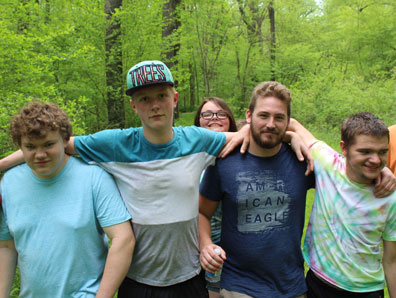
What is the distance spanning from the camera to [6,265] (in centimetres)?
214

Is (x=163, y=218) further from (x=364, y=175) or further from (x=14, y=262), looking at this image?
(x=364, y=175)

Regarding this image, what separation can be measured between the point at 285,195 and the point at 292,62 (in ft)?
56.0

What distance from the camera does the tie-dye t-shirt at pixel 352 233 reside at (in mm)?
2244

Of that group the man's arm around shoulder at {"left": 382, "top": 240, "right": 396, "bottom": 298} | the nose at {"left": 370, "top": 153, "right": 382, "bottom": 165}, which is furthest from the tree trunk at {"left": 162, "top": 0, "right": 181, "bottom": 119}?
the man's arm around shoulder at {"left": 382, "top": 240, "right": 396, "bottom": 298}

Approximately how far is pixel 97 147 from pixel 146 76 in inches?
24.5

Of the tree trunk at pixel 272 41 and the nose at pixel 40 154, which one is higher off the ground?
the tree trunk at pixel 272 41

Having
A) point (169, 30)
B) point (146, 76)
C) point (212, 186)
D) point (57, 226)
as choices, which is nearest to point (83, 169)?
point (57, 226)

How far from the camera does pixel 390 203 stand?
223 cm

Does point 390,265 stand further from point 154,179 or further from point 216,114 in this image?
point 216,114

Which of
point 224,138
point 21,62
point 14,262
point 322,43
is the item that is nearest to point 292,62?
point 322,43

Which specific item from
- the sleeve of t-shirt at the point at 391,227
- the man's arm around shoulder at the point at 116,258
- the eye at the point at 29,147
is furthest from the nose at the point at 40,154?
the sleeve of t-shirt at the point at 391,227

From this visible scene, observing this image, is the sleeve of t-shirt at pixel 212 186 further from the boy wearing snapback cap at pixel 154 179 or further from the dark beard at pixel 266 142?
the dark beard at pixel 266 142

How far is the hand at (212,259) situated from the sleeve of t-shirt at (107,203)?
61 cm

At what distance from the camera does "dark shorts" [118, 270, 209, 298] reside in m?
2.31
